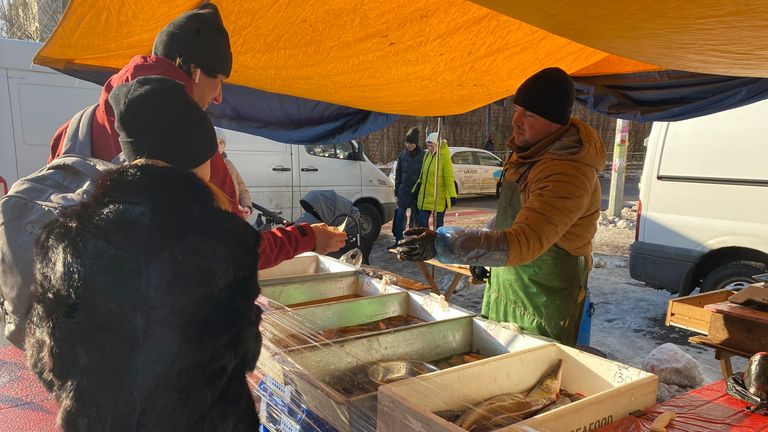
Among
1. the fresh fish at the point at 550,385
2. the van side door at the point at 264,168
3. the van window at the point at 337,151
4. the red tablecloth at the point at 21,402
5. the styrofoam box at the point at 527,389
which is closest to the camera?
the styrofoam box at the point at 527,389

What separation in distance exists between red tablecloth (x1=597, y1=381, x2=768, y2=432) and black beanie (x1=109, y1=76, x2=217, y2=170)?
1.41 m

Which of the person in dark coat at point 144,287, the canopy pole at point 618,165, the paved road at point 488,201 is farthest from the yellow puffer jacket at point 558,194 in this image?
the paved road at point 488,201

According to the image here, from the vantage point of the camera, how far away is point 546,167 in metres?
2.03

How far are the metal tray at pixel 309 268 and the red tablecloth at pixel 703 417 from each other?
5.85 ft

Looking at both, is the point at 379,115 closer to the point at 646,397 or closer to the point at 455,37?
the point at 455,37

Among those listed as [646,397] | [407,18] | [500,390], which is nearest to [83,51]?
[407,18]

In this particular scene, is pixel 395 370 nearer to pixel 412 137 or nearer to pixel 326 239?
pixel 326 239

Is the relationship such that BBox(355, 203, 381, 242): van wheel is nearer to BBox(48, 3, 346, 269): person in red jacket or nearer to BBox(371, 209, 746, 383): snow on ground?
BBox(371, 209, 746, 383): snow on ground

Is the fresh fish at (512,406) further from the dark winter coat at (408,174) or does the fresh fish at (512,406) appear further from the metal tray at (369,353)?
the dark winter coat at (408,174)

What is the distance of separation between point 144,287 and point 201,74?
966 mm

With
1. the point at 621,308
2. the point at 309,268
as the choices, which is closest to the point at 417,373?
the point at 309,268

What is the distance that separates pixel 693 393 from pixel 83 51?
3.11 meters

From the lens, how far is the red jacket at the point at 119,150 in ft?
5.00

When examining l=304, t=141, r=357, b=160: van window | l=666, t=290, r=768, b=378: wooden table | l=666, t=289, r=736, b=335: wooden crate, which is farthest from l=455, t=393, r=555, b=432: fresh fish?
l=304, t=141, r=357, b=160: van window
